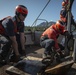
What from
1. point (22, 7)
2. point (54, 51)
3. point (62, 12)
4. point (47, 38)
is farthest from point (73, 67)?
point (62, 12)

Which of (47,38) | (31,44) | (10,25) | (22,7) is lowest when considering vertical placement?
(31,44)

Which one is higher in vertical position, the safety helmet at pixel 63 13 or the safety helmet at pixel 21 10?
the safety helmet at pixel 21 10

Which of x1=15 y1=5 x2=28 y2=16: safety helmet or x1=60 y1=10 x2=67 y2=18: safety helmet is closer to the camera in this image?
x1=15 y1=5 x2=28 y2=16: safety helmet

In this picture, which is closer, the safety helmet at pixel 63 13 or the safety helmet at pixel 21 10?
the safety helmet at pixel 21 10

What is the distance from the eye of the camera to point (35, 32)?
947 cm

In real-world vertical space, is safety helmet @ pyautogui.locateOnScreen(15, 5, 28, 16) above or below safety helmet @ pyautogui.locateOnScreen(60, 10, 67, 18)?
above

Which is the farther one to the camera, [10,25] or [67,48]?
[67,48]

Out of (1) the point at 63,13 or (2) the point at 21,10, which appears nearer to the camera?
(2) the point at 21,10

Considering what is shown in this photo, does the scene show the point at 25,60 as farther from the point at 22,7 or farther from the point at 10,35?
the point at 22,7

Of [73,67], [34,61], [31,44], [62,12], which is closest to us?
[73,67]

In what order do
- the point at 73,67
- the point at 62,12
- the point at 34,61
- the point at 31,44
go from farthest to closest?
1. the point at 31,44
2. the point at 62,12
3. the point at 34,61
4. the point at 73,67

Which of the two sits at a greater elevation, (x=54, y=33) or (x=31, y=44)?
(x=54, y=33)

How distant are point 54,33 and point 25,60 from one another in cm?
122

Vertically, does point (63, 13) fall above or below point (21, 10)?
below
